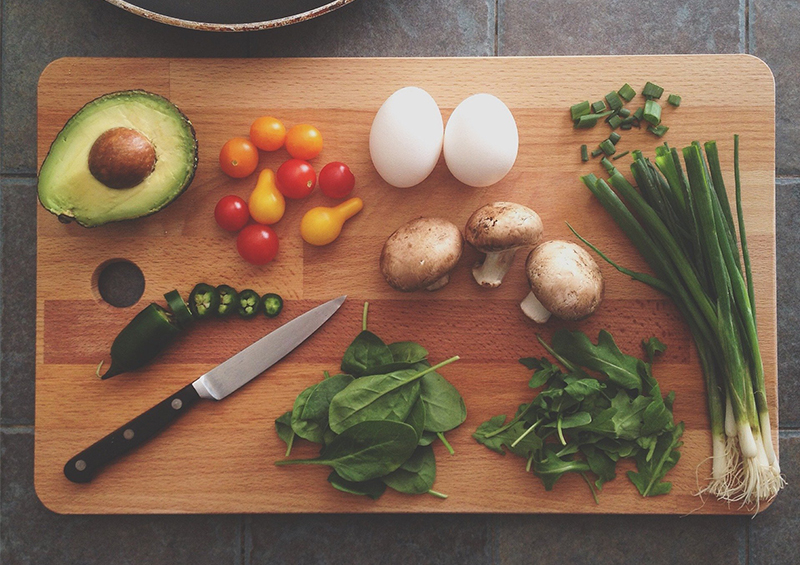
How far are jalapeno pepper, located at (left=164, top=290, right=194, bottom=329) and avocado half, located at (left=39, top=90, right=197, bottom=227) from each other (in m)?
0.18

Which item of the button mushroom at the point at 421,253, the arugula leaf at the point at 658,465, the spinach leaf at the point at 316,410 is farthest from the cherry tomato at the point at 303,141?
the arugula leaf at the point at 658,465

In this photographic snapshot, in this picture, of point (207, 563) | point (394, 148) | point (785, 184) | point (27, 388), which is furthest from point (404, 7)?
point (207, 563)

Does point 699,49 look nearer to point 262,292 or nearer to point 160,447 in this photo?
point 262,292

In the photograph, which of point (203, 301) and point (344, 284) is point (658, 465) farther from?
point (203, 301)

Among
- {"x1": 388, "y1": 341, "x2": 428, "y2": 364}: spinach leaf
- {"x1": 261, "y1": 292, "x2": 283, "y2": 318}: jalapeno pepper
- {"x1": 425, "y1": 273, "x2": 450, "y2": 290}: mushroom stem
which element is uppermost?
{"x1": 425, "y1": 273, "x2": 450, "y2": 290}: mushroom stem

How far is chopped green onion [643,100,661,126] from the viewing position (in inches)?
49.1

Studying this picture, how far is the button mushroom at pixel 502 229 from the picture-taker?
3.71 feet

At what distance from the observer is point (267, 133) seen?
3.98ft

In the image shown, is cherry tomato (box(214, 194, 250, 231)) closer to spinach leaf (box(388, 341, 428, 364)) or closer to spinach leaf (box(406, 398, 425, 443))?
spinach leaf (box(388, 341, 428, 364))

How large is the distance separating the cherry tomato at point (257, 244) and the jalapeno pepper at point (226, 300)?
8 centimetres

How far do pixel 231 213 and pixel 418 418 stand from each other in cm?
57

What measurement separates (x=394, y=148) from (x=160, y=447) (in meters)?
0.81

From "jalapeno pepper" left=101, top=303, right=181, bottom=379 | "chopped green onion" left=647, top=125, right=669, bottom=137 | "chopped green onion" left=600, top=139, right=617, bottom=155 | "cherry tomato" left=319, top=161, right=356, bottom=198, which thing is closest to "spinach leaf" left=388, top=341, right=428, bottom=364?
"cherry tomato" left=319, top=161, right=356, bottom=198

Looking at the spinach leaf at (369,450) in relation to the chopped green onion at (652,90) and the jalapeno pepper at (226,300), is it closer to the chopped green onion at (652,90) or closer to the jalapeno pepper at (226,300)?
the jalapeno pepper at (226,300)
